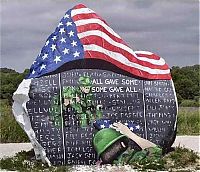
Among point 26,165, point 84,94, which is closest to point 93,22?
point 84,94

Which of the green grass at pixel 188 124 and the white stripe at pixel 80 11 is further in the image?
the green grass at pixel 188 124

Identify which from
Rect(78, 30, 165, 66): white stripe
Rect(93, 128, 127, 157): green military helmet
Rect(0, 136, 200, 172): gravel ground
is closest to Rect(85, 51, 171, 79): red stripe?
Rect(78, 30, 165, 66): white stripe

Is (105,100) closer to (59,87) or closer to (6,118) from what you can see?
(59,87)

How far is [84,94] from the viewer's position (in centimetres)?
837

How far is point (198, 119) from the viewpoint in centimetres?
1477

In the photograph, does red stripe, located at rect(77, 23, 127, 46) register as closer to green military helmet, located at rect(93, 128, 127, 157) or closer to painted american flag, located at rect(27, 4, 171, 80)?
painted american flag, located at rect(27, 4, 171, 80)

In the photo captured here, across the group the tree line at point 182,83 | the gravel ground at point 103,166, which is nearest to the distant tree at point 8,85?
the tree line at point 182,83

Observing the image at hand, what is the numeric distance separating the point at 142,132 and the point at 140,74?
3.18 feet

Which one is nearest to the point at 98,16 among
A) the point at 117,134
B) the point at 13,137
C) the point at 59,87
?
the point at 59,87

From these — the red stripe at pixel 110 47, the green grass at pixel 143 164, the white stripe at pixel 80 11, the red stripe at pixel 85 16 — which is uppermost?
the white stripe at pixel 80 11

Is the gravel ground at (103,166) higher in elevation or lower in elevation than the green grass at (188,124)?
lower

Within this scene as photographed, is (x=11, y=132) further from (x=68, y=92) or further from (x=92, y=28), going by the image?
(x=92, y=28)

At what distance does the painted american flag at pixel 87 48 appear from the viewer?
8.43 m

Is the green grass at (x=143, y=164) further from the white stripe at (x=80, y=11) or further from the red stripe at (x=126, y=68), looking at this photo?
the white stripe at (x=80, y=11)
